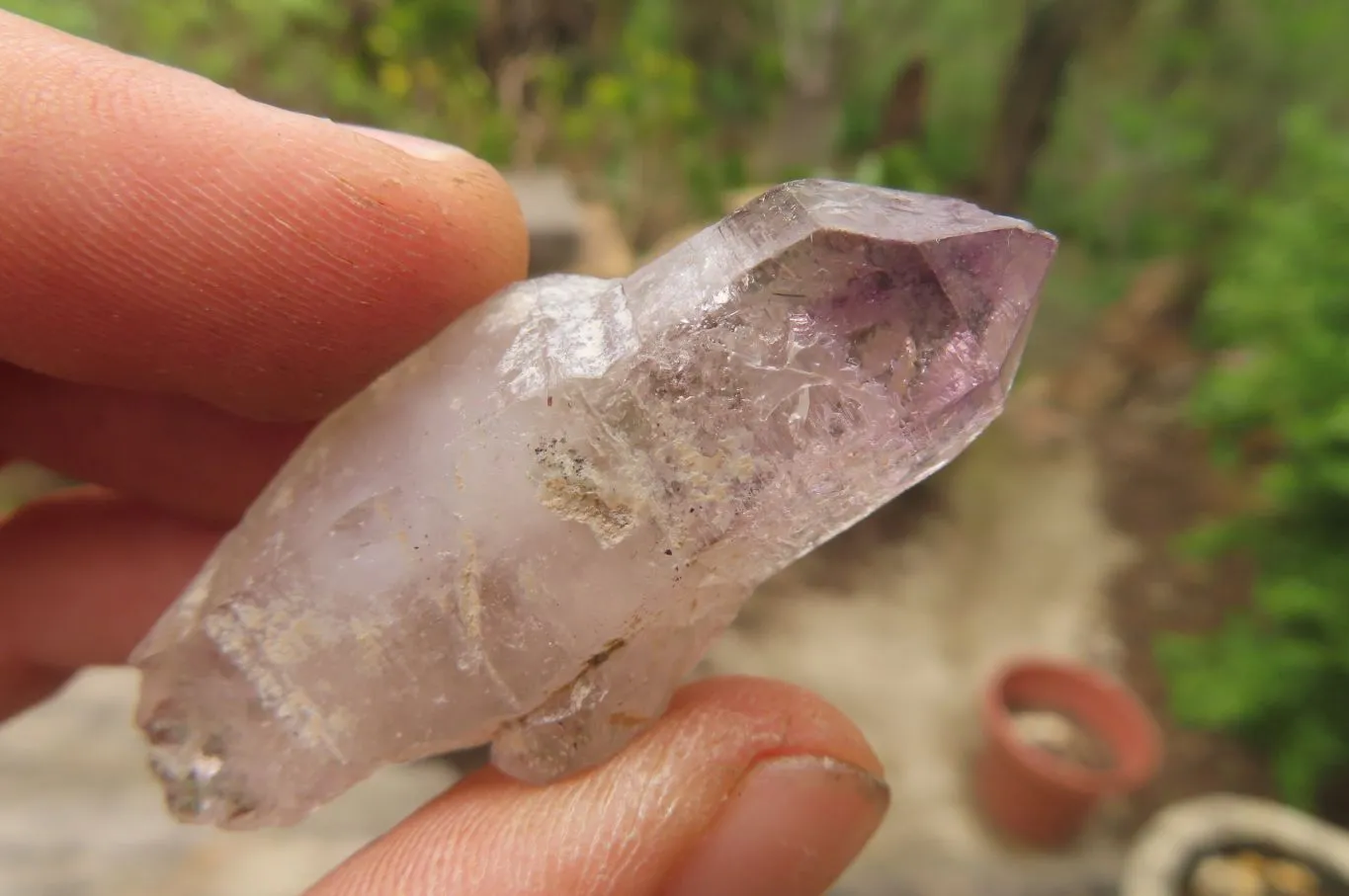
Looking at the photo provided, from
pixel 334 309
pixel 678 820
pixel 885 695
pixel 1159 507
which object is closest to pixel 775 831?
pixel 678 820

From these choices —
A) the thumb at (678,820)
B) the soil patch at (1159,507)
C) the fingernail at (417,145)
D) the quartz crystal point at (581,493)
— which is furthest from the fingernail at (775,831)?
the soil patch at (1159,507)

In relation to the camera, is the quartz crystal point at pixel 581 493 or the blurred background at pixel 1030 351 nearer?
the quartz crystal point at pixel 581 493

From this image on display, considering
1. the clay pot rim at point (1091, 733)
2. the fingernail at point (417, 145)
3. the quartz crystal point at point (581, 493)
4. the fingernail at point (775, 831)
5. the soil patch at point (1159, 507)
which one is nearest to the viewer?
the quartz crystal point at point (581, 493)

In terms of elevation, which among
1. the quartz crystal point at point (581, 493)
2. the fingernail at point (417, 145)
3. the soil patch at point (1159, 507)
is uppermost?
the fingernail at point (417, 145)

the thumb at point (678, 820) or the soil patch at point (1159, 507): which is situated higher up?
the thumb at point (678, 820)

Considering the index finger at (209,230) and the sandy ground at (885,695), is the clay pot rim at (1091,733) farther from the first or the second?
the index finger at (209,230)

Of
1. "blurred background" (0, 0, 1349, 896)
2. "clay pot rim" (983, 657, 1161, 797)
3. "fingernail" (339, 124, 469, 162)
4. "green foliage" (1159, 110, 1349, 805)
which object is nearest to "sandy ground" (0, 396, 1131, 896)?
"blurred background" (0, 0, 1349, 896)

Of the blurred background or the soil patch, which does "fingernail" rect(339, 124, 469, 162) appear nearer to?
the blurred background

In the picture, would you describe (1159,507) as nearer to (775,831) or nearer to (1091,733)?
(1091,733)
